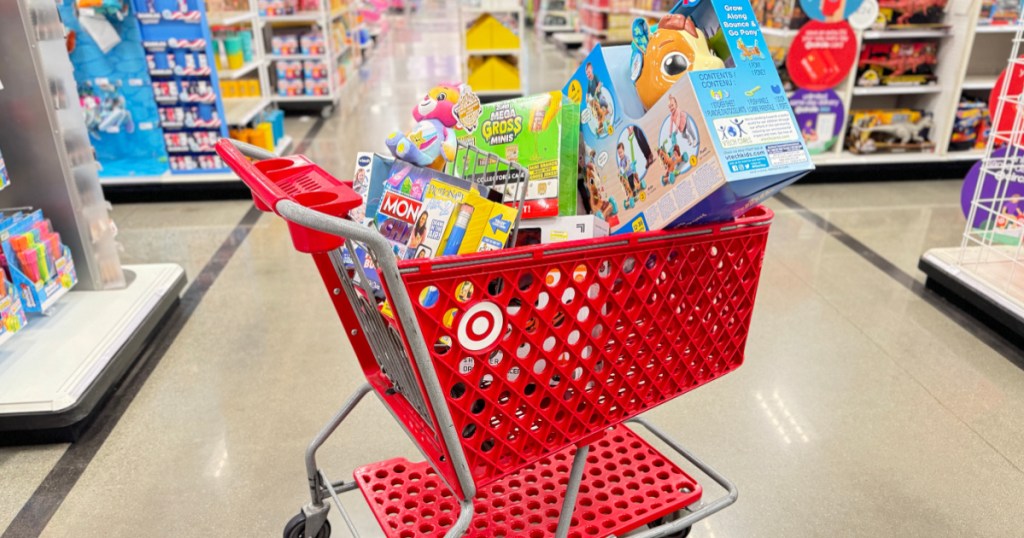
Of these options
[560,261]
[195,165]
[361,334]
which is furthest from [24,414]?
[195,165]

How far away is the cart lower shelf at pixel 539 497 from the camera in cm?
159

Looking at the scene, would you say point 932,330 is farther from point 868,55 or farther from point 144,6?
point 144,6

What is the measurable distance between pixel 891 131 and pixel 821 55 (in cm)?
90

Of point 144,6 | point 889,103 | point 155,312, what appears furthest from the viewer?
point 889,103

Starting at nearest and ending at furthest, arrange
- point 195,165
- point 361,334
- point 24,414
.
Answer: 1. point 361,334
2. point 24,414
3. point 195,165

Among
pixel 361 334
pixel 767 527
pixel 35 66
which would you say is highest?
pixel 35 66

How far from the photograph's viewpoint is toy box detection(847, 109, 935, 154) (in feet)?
16.5

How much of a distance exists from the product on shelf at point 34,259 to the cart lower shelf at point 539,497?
5.31 feet

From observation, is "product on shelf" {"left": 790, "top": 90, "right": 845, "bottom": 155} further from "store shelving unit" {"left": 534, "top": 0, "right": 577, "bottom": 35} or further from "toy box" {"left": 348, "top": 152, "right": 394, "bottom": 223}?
"store shelving unit" {"left": 534, "top": 0, "right": 577, "bottom": 35}

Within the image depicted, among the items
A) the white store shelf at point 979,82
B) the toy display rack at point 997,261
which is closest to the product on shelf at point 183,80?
the toy display rack at point 997,261

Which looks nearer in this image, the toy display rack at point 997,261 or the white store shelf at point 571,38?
the toy display rack at point 997,261

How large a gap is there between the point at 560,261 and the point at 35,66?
7.92 feet

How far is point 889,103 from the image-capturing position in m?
5.40

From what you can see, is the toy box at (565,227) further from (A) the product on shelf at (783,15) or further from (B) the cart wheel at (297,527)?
(A) the product on shelf at (783,15)
